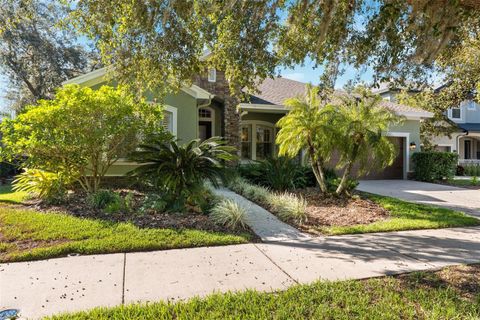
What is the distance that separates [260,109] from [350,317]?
1165 centimetres

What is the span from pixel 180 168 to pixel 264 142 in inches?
356

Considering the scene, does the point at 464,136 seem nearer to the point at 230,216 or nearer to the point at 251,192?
the point at 251,192

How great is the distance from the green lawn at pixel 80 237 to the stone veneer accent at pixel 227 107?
7.75 m

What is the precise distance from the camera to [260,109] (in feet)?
46.1

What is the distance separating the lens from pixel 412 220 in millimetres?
7062

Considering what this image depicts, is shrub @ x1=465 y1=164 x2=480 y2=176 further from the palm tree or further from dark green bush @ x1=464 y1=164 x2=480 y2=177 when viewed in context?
the palm tree

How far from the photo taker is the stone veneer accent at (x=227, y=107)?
1320 cm

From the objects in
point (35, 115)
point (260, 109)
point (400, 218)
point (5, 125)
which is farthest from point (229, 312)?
point (260, 109)

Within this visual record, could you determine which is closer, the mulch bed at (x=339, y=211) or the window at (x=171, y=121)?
the mulch bed at (x=339, y=211)

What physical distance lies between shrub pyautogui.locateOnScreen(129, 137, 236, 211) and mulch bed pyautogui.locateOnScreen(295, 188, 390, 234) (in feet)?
8.11

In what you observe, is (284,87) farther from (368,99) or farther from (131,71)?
(131,71)

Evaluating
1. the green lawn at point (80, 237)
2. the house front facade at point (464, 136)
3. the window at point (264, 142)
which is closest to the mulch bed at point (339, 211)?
the green lawn at point (80, 237)

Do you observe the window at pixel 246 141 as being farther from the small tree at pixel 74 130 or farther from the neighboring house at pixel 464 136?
the neighboring house at pixel 464 136

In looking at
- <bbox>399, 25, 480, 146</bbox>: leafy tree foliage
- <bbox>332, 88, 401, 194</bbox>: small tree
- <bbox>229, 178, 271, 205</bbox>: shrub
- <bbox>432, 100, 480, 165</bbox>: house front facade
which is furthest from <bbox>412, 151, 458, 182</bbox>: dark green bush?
<bbox>229, 178, 271, 205</bbox>: shrub
